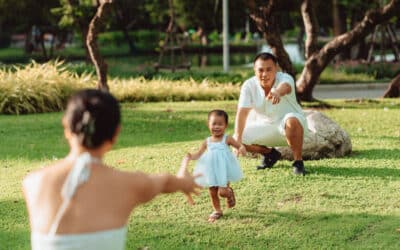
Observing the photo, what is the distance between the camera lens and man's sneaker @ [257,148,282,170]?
7.85 meters

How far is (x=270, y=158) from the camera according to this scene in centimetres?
787

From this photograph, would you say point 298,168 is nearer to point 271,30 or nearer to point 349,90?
point 271,30

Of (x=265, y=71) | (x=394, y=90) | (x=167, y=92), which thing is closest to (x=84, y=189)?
(x=265, y=71)

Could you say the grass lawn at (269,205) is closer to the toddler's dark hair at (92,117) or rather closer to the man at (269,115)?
the man at (269,115)

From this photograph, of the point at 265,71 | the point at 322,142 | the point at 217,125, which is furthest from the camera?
the point at 322,142

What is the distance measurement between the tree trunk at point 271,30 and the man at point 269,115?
19.3 ft

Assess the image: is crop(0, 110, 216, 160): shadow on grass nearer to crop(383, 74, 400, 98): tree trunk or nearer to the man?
the man

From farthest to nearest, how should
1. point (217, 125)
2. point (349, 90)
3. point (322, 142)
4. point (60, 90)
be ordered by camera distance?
point (349, 90)
point (60, 90)
point (322, 142)
point (217, 125)

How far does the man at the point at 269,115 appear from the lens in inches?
291

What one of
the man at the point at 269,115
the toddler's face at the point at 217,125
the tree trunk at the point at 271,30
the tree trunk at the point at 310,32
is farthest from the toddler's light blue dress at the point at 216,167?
the tree trunk at the point at 310,32

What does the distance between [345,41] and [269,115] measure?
21.9 ft

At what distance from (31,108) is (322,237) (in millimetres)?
9745

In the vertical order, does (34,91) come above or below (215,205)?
below

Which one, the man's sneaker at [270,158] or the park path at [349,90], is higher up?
the man's sneaker at [270,158]
